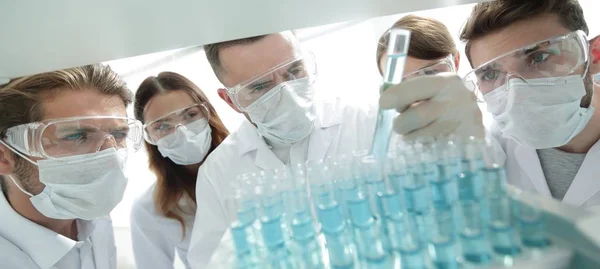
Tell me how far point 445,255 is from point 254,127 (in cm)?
126

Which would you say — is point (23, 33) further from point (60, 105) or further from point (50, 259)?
point (50, 259)

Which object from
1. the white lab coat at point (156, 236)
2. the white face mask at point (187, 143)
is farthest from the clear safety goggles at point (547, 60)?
the white lab coat at point (156, 236)

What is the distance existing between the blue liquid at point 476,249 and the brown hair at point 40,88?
1.30 meters

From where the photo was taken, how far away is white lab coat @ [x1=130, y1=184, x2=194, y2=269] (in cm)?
198

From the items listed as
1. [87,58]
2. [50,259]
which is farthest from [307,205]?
[50,259]

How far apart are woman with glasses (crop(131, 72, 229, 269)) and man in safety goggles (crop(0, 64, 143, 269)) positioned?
0.48m

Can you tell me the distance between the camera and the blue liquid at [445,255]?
63 cm

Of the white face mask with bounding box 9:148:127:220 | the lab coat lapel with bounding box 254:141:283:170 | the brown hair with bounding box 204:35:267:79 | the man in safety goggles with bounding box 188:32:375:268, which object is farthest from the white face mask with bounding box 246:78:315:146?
the white face mask with bounding box 9:148:127:220

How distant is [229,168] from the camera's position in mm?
1688

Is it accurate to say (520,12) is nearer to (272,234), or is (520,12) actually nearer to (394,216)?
(394,216)

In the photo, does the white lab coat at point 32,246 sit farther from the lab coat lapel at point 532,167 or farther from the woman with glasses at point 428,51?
the lab coat lapel at point 532,167

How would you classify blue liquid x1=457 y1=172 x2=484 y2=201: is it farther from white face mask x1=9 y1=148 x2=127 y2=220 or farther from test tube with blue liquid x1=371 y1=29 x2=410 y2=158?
white face mask x1=9 y1=148 x2=127 y2=220

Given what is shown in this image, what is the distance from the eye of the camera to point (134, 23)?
29.9 inches

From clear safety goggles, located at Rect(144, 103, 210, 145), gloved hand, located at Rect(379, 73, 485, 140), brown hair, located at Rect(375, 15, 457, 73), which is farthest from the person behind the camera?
clear safety goggles, located at Rect(144, 103, 210, 145)
